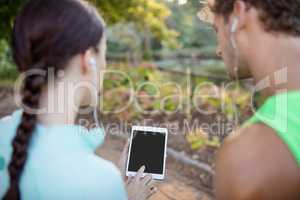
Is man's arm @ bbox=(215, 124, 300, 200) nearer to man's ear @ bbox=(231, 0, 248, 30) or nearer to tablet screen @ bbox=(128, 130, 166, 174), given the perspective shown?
man's ear @ bbox=(231, 0, 248, 30)

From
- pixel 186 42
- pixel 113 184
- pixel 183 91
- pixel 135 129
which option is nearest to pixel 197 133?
pixel 183 91

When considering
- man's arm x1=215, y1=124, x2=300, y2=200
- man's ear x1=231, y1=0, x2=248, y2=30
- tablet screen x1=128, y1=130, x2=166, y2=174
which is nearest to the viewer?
man's arm x1=215, y1=124, x2=300, y2=200

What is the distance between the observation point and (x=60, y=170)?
110 centimetres

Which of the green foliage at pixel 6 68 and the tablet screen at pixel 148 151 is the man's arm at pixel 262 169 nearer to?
the tablet screen at pixel 148 151

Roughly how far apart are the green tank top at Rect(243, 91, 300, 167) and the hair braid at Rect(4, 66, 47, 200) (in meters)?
0.53

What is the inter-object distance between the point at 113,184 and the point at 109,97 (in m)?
5.80

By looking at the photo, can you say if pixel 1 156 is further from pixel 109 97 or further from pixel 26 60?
pixel 109 97

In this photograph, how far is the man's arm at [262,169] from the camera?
0.96 meters

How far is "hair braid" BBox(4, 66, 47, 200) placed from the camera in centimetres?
109

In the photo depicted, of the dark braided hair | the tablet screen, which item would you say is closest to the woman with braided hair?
the dark braided hair

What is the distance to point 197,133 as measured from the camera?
5359 mm

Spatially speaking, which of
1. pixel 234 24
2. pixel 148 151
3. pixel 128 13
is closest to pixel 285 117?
pixel 234 24

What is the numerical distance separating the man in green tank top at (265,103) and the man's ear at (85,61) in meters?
0.36

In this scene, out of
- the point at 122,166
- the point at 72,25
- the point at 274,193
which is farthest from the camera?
the point at 122,166
